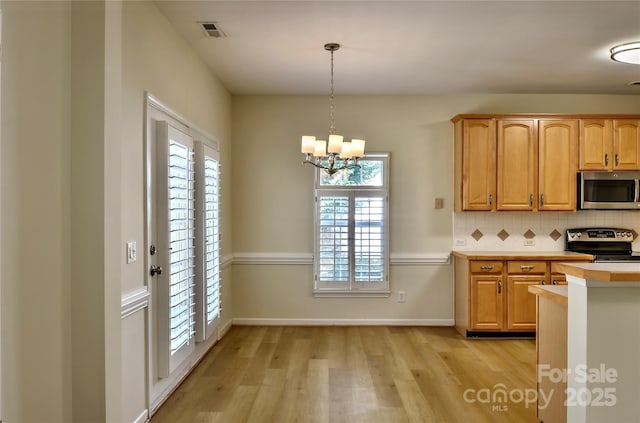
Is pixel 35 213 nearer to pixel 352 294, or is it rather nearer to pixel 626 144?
pixel 352 294

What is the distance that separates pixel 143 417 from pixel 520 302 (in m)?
3.86

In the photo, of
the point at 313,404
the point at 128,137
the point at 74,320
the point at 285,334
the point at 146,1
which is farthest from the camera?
the point at 285,334

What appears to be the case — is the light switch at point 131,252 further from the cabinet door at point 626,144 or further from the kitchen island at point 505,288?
the cabinet door at point 626,144

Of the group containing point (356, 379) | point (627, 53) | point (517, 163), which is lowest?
point (356, 379)

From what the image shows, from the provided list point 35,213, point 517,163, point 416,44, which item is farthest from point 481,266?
point 35,213

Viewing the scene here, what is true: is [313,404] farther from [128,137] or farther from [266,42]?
[266,42]

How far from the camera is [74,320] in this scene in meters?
2.06

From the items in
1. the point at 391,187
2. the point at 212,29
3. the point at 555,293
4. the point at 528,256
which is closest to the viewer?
the point at 555,293

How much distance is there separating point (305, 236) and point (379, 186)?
109cm

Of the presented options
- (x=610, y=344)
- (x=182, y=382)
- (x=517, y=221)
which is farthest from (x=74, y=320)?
(x=517, y=221)

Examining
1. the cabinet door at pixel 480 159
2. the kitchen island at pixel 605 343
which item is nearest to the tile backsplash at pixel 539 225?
the cabinet door at pixel 480 159

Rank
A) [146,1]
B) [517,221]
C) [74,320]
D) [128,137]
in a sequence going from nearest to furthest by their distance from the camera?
[74,320] → [128,137] → [146,1] → [517,221]

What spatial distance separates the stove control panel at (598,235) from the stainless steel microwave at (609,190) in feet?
1.26

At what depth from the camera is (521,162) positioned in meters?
5.00
